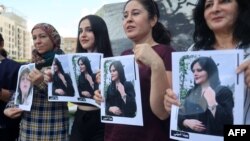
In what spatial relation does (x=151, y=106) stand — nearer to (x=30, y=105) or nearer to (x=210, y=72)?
(x=210, y=72)

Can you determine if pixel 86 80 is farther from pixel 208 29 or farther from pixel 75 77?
pixel 208 29

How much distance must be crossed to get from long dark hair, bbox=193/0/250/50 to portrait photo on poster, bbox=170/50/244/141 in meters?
0.16

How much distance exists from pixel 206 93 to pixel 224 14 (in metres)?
0.33

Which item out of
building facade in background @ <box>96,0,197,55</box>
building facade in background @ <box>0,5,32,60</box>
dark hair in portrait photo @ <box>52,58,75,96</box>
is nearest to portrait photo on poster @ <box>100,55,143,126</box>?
dark hair in portrait photo @ <box>52,58,75,96</box>

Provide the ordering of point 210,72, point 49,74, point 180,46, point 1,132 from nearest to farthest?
point 210,72 → point 49,74 → point 1,132 → point 180,46

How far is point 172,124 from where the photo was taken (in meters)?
1.45

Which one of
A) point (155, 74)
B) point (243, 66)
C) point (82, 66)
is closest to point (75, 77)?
point (82, 66)

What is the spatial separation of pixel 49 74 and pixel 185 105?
1.18 metres

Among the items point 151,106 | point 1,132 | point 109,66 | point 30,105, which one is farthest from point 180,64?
A: point 1,132

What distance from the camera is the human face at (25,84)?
2434 millimetres

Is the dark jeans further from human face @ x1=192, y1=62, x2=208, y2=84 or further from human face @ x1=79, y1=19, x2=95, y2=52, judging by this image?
human face @ x1=192, y1=62, x2=208, y2=84

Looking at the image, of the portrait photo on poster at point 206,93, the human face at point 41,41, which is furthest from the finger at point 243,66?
the human face at point 41,41

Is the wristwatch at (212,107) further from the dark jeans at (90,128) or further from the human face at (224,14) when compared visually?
the dark jeans at (90,128)

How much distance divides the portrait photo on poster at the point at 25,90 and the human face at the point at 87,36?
39 centimetres
